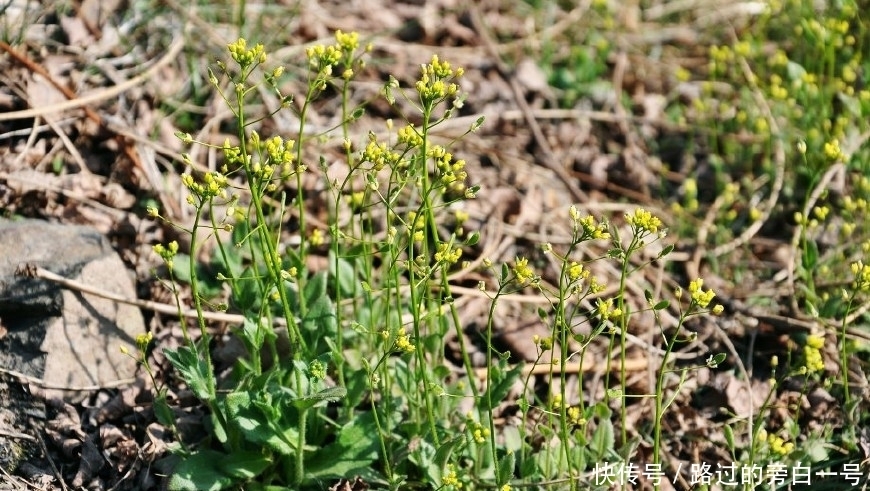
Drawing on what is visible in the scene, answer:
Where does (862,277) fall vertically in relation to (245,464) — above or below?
above

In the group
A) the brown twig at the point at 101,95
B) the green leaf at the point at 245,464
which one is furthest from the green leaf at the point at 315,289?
the brown twig at the point at 101,95

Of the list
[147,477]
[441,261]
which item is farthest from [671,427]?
[147,477]

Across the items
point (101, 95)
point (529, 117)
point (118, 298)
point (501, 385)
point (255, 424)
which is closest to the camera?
point (255, 424)

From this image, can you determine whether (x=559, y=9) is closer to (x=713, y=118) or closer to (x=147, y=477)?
(x=713, y=118)

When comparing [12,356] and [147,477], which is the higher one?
[12,356]

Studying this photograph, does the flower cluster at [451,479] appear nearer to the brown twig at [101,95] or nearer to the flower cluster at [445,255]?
the flower cluster at [445,255]

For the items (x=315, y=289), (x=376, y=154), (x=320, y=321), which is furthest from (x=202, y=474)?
(x=376, y=154)

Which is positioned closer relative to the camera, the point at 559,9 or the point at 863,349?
the point at 863,349

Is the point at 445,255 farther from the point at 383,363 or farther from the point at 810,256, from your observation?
the point at 810,256

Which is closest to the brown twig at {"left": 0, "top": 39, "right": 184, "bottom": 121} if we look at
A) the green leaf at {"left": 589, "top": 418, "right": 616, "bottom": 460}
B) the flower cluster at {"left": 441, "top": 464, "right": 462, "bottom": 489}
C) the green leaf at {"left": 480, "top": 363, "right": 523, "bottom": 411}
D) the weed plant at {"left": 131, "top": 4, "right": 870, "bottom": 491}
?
the weed plant at {"left": 131, "top": 4, "right": 870, "bottom": 491}
